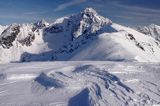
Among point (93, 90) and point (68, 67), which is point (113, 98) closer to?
point (93, 90)

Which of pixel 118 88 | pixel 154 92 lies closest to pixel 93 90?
pixel 118 88

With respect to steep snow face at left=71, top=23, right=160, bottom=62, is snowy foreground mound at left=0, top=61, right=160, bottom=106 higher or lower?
higher

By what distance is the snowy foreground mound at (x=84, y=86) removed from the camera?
35.2 feet

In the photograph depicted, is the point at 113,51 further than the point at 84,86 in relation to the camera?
Yes

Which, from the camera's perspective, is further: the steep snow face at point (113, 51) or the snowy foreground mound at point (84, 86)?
the steep snow face at point (113, 51)

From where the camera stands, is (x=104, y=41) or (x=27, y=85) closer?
(x=27, y=85)

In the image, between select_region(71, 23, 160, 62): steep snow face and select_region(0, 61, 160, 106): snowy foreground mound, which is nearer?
select_region(0, 61, 160, 106): snowy foreground mound

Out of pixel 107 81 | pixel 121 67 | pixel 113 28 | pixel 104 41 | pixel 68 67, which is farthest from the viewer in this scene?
pixel 113 28

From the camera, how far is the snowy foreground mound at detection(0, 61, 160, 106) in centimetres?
1073

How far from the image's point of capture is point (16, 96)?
11.8m

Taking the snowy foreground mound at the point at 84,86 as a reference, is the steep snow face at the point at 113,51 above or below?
below

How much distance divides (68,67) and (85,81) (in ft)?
11.3

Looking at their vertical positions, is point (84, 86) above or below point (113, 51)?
above

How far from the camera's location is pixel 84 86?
12328 millimetres
